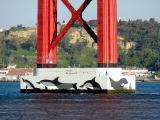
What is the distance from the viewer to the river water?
5525 centimetres

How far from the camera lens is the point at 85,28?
277 feet

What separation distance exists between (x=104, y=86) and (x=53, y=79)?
15.9ft

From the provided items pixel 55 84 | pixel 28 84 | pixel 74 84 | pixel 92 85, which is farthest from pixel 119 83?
pixel 28 84

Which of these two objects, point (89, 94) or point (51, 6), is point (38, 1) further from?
point (89, 94)

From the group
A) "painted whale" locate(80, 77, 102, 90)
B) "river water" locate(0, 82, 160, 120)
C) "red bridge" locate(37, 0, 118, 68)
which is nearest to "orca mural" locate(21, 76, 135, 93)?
"painted whale" locate(80, 77, 102, 90)

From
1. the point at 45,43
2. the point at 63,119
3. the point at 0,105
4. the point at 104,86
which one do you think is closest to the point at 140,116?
the point at 63,119

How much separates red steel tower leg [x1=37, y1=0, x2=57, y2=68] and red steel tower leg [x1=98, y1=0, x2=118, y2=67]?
5328 millimetres

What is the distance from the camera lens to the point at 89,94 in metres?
79.3

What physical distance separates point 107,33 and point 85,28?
389cm

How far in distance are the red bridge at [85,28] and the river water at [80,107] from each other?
5219 millimetres

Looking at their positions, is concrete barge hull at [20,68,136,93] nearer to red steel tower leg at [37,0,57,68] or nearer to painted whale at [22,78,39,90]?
painted whale at [22,78,39,90]

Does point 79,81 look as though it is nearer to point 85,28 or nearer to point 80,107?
point 85,28

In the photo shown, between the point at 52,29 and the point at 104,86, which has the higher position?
the point at 52,29

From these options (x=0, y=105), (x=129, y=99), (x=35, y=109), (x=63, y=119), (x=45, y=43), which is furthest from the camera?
(x=45, y=43)
